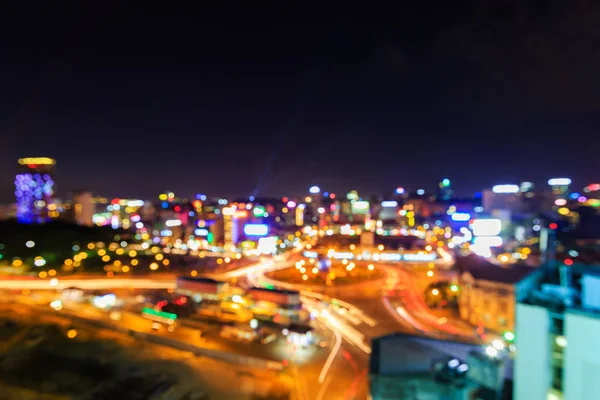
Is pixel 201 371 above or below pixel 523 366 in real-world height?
below

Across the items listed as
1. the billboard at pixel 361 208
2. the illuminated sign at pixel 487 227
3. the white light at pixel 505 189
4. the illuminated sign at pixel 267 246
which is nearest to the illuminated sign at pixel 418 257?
the illuminated sign at pixel 487 227

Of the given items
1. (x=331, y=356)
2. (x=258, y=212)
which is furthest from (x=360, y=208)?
(x=331, y=356)

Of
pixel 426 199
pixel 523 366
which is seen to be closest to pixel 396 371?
pixel 523 366

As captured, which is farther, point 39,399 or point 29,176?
point 29,176

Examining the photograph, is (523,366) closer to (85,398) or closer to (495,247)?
(85,398)

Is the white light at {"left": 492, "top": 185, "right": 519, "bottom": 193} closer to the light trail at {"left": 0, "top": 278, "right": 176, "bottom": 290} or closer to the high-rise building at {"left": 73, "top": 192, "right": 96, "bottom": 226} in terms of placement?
the light trail at {"left": 0, "top": 278, "right": 176, "bottom": 290}

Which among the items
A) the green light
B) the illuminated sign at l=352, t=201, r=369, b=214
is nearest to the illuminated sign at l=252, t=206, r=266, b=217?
the illuminated sign at l=352, t=201, r=369, b=214

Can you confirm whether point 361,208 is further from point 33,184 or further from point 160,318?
point 33,184
